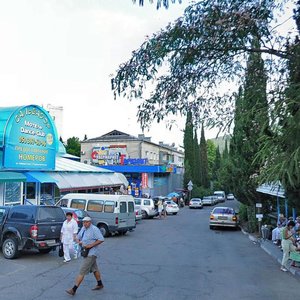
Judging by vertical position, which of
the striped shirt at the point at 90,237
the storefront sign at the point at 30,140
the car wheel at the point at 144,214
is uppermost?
the storefront sign at the point at 30,140

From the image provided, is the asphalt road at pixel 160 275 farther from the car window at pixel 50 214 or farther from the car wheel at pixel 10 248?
the car window at pixel 50 214

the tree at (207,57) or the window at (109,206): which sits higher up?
the tree at (207,57)

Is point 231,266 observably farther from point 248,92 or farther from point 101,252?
point 248,92

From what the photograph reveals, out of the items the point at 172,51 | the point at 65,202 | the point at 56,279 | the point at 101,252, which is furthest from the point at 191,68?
the point at 65,202

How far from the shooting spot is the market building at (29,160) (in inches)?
820

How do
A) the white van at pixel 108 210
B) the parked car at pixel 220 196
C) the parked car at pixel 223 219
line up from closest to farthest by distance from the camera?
the white van at pixel 108 210 → the parked car at pixel 223 219 → the parked car at pixel 220 196

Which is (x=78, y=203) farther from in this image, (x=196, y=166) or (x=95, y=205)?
(x=196, y=166)

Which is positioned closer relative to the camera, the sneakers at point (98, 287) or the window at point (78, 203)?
the sneakers at point (98, 287)

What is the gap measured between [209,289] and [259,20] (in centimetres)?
616

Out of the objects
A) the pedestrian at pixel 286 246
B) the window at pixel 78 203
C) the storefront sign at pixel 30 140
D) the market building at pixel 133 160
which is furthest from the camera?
the market building at pixel 133 160

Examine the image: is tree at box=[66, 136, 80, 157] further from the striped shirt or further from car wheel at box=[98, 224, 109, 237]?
the striped shirt

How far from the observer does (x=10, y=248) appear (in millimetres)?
13062

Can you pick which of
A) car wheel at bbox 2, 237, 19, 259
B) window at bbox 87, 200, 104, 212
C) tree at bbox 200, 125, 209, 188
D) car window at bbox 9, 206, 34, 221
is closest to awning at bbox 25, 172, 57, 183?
window at bbox 87, 200, 104, 212

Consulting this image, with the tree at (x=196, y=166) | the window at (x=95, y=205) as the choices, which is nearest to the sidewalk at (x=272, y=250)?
the window at (x=95, y=205)
